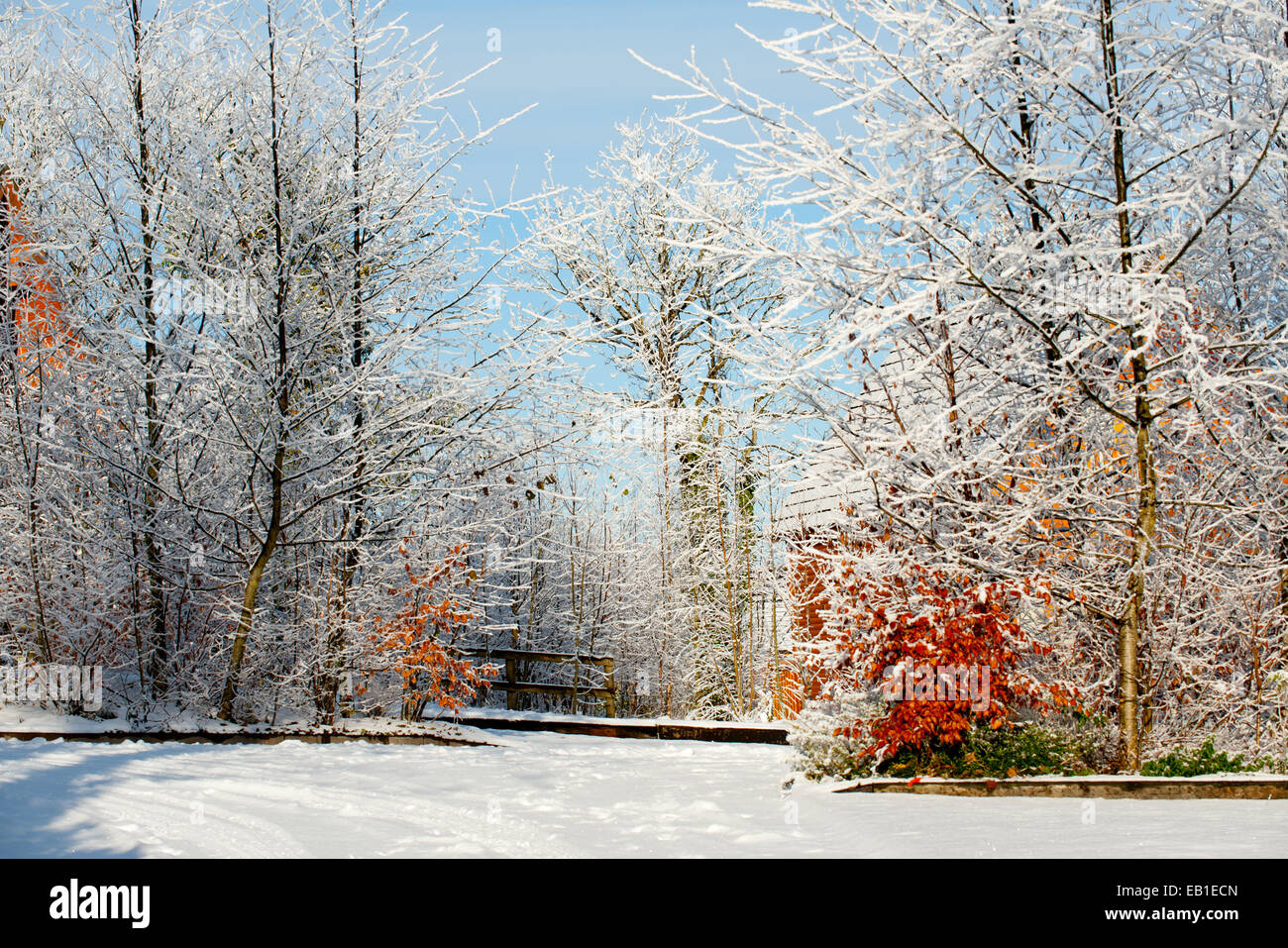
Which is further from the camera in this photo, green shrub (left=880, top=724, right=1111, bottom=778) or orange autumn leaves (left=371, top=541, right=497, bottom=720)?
orange autumn leaves (left=371, top=541, right=497, bottom=720)

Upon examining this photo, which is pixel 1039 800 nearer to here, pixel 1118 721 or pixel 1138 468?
pixel 1118 721

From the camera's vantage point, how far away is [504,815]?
16.9 feet

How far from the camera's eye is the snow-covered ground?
430 cm

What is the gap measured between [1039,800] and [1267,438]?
3907mm

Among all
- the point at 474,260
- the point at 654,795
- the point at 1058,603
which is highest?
the point at 474,260

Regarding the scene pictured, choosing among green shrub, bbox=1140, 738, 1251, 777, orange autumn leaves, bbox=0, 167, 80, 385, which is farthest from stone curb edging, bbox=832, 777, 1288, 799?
orange autumn leaves, bbox=0, 167, 80, 385

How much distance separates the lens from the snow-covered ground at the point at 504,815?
430 cm

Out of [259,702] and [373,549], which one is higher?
[373,549]

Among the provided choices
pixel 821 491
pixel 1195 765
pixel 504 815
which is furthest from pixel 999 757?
pixel 821 491

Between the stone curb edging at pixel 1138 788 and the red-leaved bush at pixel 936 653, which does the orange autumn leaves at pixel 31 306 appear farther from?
the stone curb edging at pixel 1138 788

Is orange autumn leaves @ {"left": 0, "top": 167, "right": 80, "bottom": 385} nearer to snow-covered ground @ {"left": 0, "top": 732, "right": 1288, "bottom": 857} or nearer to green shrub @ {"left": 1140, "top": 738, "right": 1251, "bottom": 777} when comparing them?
snow-covered ground @ {"left": 0, "top": 732, "right": 1288, "bottom": 857}

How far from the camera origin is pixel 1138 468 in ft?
20.9
